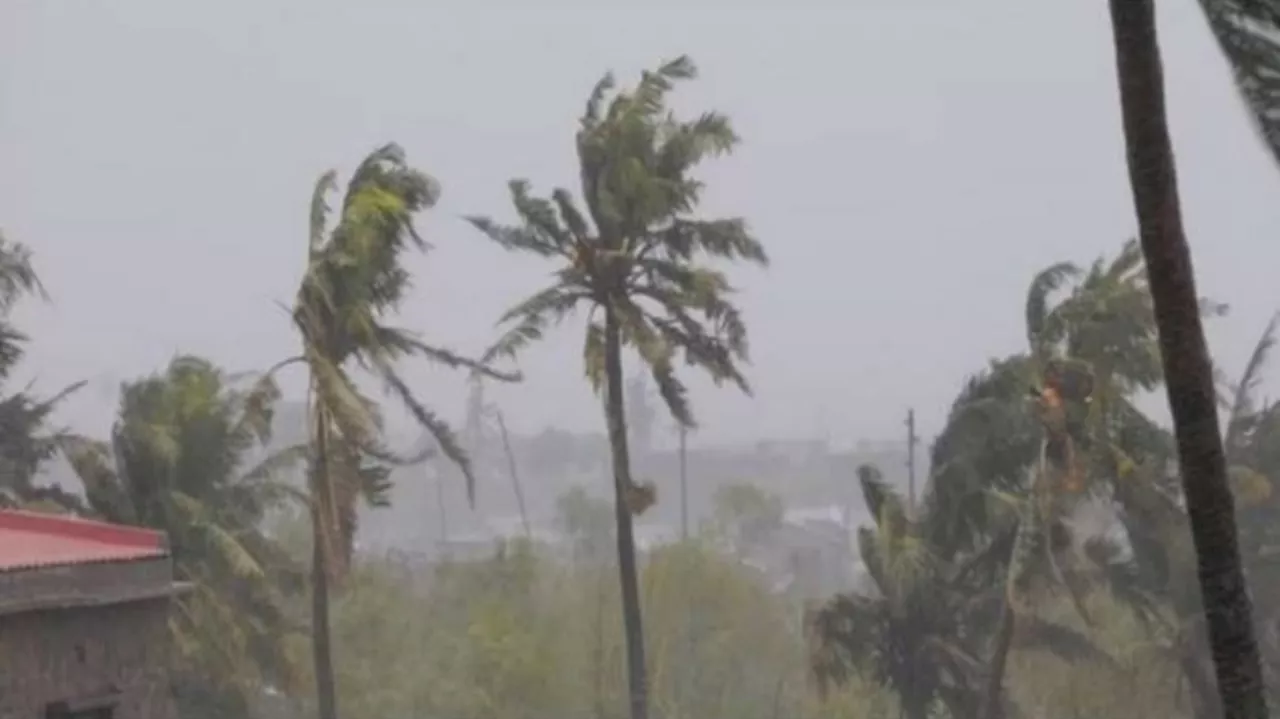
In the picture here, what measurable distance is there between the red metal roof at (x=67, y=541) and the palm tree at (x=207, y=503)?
6157 mm

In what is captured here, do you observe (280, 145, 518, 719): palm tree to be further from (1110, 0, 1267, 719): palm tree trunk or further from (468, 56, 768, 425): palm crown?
(1110, 0, 1267, 719): palm tree trunk

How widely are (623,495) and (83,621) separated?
1028 cm

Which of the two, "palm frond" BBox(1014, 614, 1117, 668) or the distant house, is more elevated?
the distant house

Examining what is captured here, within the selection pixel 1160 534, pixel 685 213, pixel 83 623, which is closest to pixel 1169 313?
pixel 83 623

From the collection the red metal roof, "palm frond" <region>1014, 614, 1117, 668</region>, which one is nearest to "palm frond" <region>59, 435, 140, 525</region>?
the red metal roof

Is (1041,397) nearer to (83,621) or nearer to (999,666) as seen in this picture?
(999,666)

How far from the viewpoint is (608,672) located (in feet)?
157

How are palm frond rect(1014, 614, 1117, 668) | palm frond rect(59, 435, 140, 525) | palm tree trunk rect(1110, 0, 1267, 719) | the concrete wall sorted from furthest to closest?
palm frond rect(1014, 614, 1117, 668) → palm frond rect(59, 435, 140, 525) → the concrete wall → palm tree trunk rect(1110, 0, 1267, 719)

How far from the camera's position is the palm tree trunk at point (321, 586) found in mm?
23328

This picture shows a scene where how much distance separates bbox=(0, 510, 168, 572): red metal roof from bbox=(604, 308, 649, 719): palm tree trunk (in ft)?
27.4

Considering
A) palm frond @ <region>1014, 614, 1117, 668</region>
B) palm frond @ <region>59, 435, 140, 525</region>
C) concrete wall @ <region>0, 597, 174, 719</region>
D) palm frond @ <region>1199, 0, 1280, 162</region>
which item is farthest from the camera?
palm frond @ <region>1014, 614, 1117, 668</region>

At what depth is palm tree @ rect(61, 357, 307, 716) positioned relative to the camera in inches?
1062

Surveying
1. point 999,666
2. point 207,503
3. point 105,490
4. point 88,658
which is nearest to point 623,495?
point 999,666

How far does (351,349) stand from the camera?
80.0 feet
